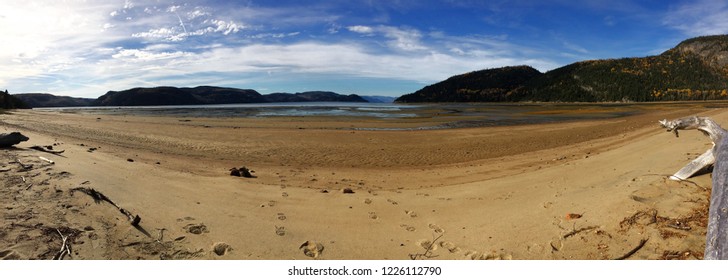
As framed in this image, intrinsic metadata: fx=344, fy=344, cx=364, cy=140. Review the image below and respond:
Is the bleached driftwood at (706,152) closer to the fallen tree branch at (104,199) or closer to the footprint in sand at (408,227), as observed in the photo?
the footprint in sand at (408,227)

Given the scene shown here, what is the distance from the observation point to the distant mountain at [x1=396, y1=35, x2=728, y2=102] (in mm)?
123000

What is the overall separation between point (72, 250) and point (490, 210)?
19.5 ft

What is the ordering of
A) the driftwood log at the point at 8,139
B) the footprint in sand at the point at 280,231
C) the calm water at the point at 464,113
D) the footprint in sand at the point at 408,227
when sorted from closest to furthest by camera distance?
the footprint in sand at the point at 280,231 < the footprint in sand at the point at 408,227 < the driftwood log at the point at 8,139 < the calm water at the point at 464,113

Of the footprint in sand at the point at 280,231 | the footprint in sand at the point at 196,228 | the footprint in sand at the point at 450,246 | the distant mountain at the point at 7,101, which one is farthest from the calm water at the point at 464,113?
the footprint in sand at the point at 196,228

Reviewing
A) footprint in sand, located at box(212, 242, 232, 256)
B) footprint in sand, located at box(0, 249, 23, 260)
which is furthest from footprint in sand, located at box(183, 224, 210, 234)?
footprint in sand, located at box(0, 249, 23, 260)

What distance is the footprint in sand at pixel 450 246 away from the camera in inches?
175

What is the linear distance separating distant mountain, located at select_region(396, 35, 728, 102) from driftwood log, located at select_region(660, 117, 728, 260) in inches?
5829

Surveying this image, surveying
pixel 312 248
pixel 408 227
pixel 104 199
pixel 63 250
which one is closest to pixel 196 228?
pixel 63 250

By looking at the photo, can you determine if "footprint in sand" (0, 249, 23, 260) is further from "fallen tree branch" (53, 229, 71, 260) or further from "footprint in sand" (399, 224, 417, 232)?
"footprint in sand" (399, 224, 417, 232)

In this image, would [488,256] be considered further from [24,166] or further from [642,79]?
[642,79]

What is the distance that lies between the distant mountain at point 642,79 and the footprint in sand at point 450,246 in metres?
152

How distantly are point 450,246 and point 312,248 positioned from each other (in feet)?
6.00

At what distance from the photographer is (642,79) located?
138125mm
